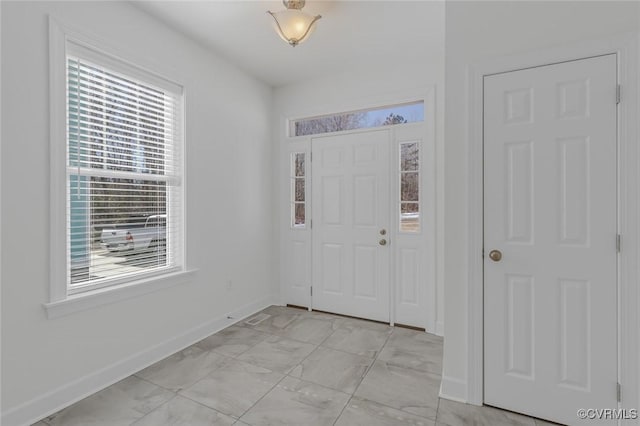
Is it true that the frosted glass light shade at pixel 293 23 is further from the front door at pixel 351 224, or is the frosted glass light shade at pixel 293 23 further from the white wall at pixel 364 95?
the front door at pixel 351 224

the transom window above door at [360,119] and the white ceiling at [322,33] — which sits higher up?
the white ceiling at [322,33]

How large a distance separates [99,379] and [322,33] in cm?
322

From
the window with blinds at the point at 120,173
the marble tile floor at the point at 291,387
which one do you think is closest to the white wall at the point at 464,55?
the marble tile floor at the point at 291,387

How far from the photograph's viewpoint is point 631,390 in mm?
1644

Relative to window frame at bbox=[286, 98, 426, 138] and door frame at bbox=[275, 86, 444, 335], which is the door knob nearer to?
door frame at bbox=[275, 86, 444, 335]

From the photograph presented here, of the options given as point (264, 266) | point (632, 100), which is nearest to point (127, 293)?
point (264, 266)

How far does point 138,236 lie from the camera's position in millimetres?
2521

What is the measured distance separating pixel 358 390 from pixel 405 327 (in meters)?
1.29

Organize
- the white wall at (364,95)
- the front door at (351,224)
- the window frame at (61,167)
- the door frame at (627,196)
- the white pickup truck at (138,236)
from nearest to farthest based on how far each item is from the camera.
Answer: the door frame at (627,196), the window frame at (61,167), the white pickup truck at (138,236), the white wall at (364,95), the front door at (351,224)

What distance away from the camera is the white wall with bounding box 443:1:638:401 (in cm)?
177

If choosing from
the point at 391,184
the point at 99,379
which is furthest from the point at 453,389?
the point at 99,379

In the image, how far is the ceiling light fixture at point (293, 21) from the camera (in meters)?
2.21

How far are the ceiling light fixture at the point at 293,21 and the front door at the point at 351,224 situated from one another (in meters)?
1.37

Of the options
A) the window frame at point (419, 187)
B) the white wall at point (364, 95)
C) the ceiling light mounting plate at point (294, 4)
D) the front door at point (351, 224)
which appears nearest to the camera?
the ceiling light mounting plate at point (294, 4)
